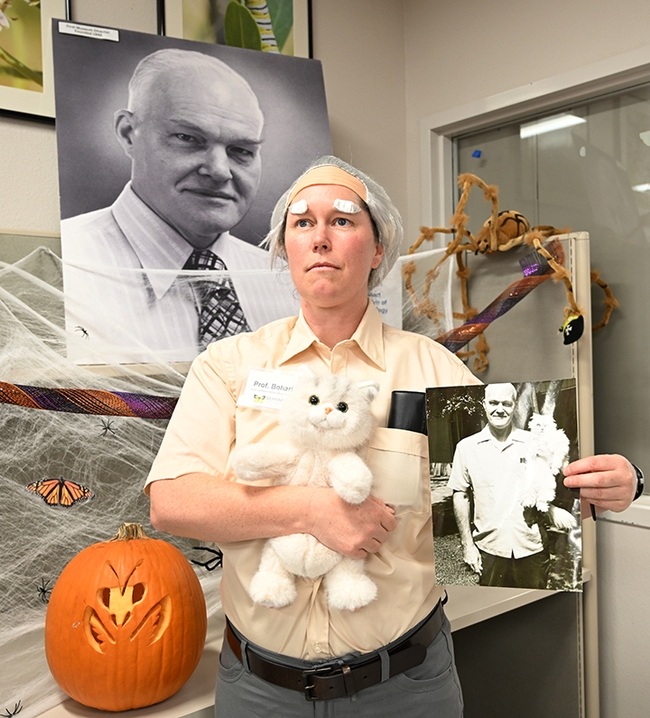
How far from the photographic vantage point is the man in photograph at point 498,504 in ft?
3.38

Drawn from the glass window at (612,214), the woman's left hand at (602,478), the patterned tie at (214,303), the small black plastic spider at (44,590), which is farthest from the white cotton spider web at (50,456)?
the glass window at (612,214)

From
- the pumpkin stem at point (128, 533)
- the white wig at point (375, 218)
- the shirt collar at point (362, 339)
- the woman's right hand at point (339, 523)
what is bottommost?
the pumpkin stem at point (128, 533)

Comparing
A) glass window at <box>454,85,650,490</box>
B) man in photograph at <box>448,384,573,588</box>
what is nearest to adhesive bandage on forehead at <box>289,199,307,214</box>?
man in photograph at <box>448,384,573,588</box>

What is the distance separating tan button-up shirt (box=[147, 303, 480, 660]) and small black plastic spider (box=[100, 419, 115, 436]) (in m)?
0.53

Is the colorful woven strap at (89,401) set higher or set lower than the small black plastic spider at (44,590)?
higher

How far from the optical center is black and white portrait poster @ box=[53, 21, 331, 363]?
166cm

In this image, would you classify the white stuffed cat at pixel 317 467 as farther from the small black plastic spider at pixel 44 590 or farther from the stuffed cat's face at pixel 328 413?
the small black plastic spider at pixel 44 590

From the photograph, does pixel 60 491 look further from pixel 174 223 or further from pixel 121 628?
pixel 174 223

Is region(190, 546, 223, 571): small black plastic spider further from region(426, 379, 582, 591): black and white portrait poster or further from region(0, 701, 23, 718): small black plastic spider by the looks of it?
region(426, 379, 582, 591): black and white portrait poster

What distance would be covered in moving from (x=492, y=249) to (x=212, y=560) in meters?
1.13

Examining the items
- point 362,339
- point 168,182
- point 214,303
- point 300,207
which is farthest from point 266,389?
point 168,182

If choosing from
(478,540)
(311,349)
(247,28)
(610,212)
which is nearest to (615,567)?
(610,212)

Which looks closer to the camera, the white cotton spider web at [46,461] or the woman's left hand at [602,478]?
the woman's left hand at [602,478]

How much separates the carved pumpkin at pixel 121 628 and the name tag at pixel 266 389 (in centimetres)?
43
